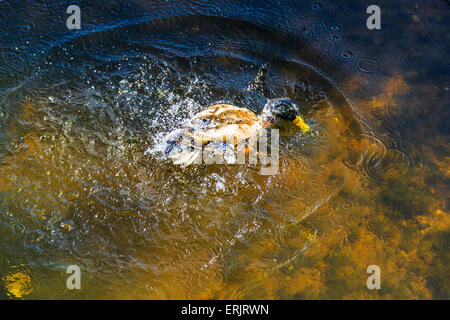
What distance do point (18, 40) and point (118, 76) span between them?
133 centimetres

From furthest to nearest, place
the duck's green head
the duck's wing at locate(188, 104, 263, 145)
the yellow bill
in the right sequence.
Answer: the yellow bill → the duck's green head → the duck's wing at locate(188, 104, 263, 145)

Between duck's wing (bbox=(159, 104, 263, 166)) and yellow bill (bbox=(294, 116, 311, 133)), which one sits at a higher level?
yellow bill (bbox=(294, 116, 311, 133))

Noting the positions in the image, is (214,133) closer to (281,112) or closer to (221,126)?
(221,126)

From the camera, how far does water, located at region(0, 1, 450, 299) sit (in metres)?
3.08

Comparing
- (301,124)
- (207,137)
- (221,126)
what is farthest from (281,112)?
(207,137)

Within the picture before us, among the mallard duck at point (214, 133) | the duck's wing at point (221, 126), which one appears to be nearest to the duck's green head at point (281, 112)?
the mallard duck at point (214, 133)

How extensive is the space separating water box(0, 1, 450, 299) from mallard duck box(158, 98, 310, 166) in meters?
0.19

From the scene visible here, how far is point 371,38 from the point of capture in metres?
4.59

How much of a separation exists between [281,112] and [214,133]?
697 mm

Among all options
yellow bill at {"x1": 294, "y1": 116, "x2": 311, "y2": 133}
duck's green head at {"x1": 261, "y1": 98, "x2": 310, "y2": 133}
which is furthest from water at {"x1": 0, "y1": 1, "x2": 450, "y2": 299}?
duck's green head at {"x1": 261, "y1": 98, "x2": 310, "y2": 133}

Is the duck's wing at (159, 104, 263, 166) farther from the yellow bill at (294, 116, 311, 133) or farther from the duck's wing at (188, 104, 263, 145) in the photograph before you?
the yellow bill at (294, 116, 311, 133)

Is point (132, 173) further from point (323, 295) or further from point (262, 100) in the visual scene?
point (323, 295)

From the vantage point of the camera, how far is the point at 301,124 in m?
3.83

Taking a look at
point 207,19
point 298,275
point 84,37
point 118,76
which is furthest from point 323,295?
point 84,37
